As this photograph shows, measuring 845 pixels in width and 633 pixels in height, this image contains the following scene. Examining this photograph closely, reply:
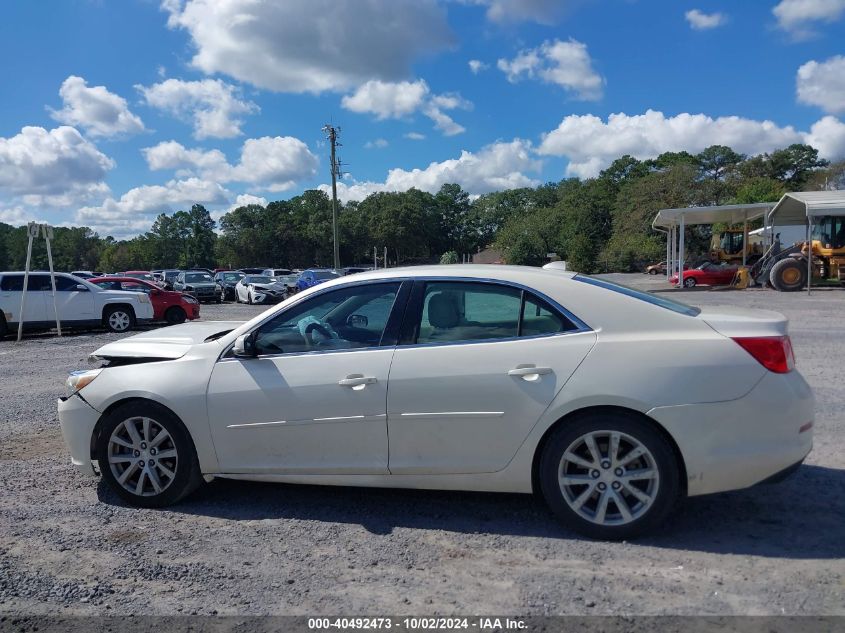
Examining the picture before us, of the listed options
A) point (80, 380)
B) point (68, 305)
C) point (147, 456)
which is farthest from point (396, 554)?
point (68, 305)

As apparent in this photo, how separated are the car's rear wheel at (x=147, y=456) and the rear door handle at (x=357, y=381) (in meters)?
1.15

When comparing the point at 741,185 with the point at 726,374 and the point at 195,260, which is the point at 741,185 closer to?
the point at 726,374

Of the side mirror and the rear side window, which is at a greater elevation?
the rear side window

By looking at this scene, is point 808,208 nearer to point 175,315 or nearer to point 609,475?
point 175,315

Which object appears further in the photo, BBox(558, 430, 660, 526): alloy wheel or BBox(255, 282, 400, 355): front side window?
BBox(255, 282, 400, 355): front side window

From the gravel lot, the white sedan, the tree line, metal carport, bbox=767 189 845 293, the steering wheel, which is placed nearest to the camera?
the gravel lot

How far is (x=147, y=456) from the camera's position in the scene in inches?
169

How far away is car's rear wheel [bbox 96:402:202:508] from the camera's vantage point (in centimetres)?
422

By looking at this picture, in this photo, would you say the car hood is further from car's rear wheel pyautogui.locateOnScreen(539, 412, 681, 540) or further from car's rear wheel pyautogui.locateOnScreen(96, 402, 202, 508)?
car's rear wheel pyautogui.locateOnScreen(539, 412, 681, 540)

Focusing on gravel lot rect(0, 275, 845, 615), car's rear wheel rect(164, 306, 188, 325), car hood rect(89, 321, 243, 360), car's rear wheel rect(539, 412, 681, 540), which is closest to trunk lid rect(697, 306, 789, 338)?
car's rear wheel rect(539, 412, 681, 540)

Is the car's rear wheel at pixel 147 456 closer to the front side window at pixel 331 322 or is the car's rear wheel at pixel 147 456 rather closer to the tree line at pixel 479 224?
the front side window at pixel 331 322

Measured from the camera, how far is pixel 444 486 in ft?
12.8

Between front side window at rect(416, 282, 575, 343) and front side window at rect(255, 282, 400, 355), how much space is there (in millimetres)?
288

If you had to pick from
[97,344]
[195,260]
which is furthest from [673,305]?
[195,260]
